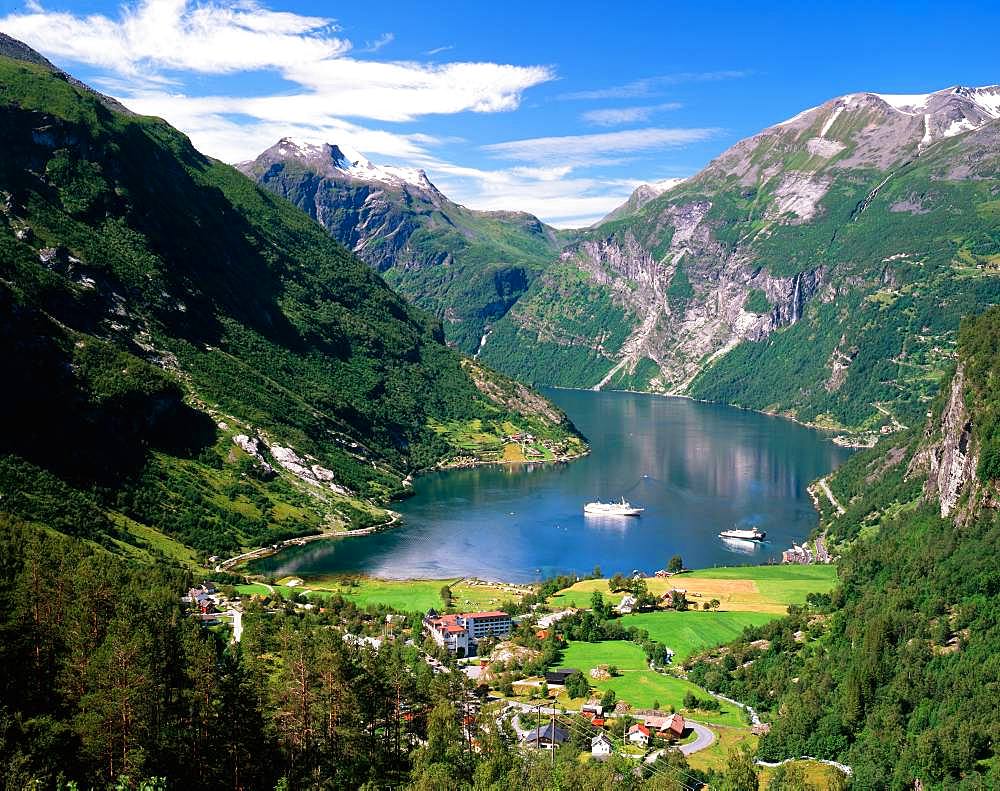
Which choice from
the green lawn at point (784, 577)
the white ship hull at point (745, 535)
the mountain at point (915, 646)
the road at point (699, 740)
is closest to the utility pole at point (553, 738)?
the road at point (699, 740)

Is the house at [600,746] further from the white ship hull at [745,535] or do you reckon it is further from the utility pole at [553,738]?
the white ship hull at [745,535]

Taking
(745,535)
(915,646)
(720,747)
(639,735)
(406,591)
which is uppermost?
(915,646)

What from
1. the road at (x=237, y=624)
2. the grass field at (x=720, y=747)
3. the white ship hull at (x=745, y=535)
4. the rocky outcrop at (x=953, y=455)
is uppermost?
the rocky outcrop at (x=953, y=455)

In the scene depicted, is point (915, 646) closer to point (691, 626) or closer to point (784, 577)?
point (691, 626)

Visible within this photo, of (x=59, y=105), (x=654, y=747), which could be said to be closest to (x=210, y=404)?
(x=59, y=105)

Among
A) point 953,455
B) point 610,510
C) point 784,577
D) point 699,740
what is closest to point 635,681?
point 699,740

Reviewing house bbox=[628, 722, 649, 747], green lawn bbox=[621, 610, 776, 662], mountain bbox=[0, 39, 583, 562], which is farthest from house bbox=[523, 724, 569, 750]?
mountain bbox=[0, 39, 583, 562]

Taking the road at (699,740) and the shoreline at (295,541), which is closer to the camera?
the road at (699,740)
